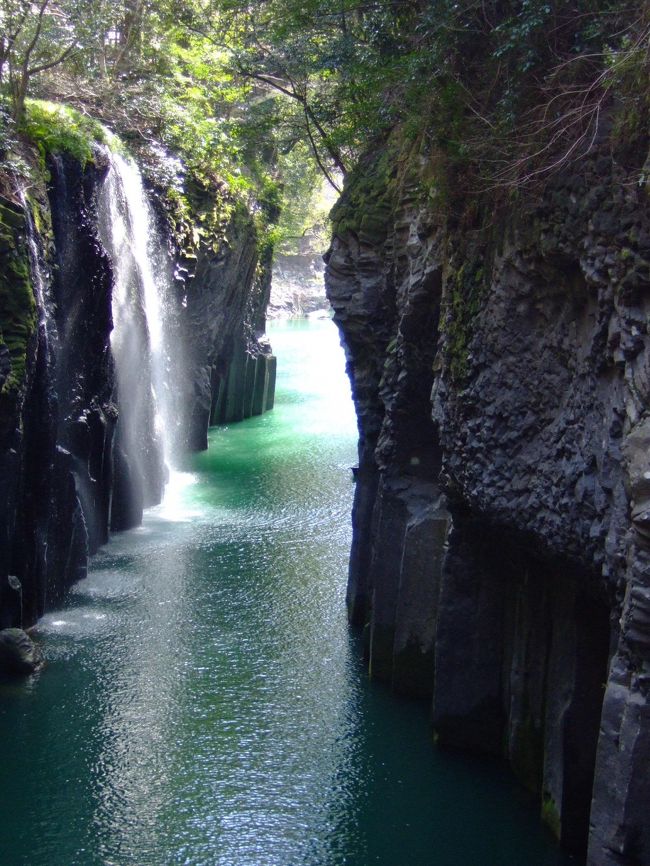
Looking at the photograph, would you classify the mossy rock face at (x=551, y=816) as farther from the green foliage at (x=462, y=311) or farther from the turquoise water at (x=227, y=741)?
the green foliage at (x=462, y=311)

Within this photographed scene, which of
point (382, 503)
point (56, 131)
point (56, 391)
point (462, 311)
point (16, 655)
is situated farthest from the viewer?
point (56, 131)

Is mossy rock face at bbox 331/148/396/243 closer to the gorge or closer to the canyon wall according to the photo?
the gorge

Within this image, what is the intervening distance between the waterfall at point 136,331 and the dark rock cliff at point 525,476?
24.3 feet

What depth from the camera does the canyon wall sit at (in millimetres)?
13664

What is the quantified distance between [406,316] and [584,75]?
15.2ft

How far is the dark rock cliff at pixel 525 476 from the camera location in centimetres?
774

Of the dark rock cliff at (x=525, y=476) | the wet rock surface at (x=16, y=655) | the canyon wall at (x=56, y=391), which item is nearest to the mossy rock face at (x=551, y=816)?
the dark rock cliff at (x=525, y=476)

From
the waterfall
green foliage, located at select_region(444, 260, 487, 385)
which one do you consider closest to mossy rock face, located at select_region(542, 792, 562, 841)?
green foliage, located at select_region(444, 260, 487, 385)

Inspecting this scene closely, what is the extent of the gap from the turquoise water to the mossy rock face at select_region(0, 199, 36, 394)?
4.29 meters

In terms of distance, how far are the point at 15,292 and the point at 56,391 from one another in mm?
2245

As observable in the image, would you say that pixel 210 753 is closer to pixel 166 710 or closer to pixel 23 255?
pixel 166 710

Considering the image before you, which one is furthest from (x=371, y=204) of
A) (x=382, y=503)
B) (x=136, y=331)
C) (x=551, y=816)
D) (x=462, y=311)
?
(x=551, y=816)

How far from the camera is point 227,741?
1217 cm

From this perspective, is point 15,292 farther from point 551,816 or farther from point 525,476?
point 551,816
